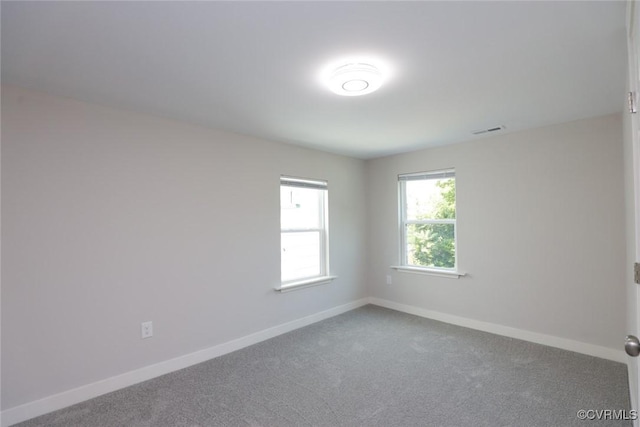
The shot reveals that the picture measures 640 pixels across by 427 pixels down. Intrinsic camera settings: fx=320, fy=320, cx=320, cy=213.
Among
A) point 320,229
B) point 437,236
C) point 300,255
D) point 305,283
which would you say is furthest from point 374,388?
point 437,236

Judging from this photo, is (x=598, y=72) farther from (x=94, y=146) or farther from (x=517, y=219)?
(x=94, y=146)

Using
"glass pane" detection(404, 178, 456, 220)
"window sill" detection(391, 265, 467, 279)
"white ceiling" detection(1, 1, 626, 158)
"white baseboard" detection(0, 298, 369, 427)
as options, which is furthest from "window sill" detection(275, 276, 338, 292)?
"white ceiling" detection(1, 1, 626, 158)

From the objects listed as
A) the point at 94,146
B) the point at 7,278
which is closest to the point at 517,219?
the point at 94,146

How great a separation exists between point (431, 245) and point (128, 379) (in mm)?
3534

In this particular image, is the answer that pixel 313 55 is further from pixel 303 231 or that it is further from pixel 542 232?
pixel 542 232

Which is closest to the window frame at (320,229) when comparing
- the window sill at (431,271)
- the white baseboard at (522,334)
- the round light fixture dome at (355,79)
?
the window sill at (431,271)

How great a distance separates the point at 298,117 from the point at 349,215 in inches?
79.6

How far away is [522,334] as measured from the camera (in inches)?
132

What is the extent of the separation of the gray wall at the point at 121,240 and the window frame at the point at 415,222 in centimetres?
173

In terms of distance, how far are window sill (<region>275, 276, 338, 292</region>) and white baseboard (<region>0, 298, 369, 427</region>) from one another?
15.6 inches

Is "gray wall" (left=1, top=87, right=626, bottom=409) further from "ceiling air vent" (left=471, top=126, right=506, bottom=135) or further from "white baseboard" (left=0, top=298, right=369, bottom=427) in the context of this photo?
"ceiling air vent" (left=471, top=126, right=506, bottom=135)

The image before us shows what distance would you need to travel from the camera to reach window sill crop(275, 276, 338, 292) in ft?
12.0

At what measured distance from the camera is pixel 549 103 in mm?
2574

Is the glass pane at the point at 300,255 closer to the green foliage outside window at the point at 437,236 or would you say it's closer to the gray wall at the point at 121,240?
the gray wall at the point at 121,240
